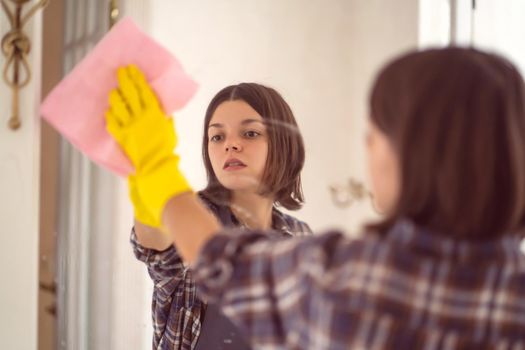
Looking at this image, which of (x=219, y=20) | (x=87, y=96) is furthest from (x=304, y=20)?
(x=87, y=96)

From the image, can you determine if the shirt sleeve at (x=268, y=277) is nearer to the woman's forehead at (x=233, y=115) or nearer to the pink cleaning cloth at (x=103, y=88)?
the pink cleaning cloth at (x=103, y=88)

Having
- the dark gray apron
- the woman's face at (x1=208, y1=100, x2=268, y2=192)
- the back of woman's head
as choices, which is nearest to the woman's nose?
the woman's face at (x1=208, y1=100, x2=268, y2=192)

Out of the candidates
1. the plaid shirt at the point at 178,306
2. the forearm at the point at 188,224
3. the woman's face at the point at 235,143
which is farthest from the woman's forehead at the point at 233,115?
the forearm at the point at 188,224

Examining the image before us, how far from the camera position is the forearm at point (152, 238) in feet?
2.32

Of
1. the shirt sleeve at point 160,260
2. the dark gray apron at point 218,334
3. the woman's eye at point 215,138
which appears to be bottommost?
the dark gray apron at point 218,334

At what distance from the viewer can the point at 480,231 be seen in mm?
468

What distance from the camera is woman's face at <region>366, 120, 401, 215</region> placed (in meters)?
0.49

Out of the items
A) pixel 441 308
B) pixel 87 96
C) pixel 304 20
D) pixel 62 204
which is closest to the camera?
pixel 441 308

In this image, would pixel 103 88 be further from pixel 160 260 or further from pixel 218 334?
pixel 218 334

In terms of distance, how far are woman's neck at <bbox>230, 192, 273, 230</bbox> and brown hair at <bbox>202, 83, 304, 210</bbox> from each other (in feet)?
0.04

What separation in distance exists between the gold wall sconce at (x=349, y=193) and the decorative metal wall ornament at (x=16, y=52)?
1.44 feet

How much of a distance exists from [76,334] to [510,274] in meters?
0.53

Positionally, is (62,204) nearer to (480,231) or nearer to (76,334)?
(76,334)

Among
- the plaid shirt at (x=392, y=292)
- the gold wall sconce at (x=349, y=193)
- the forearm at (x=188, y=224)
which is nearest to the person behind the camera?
the plaid shirt at (x=392, y=292)
